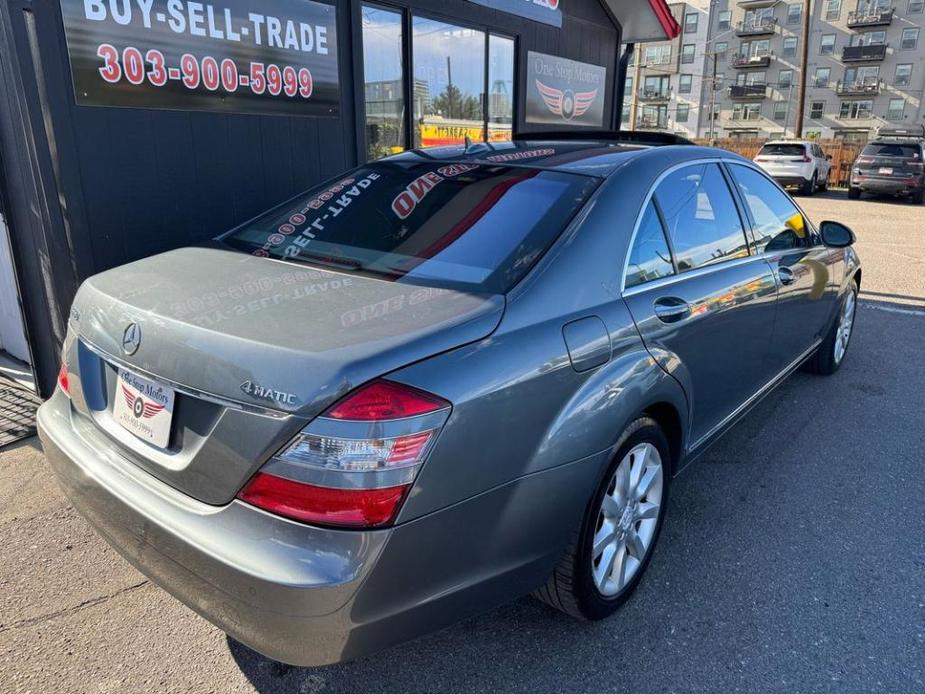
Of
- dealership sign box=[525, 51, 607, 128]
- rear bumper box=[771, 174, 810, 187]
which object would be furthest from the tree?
rear bumper box=[771, 174, 810, 187]

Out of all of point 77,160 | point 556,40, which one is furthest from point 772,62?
point 77,160

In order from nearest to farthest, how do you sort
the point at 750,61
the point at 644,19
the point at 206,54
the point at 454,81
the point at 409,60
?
the point at 206,54 → the point at 409,60 → the point at 454,81 → the point at 644,19 → the point at 750,61

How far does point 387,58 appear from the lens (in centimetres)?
592

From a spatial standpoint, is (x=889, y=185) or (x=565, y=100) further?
(x=889, y=185)

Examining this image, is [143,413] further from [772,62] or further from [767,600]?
[772,62]

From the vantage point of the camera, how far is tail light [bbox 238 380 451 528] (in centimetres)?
160

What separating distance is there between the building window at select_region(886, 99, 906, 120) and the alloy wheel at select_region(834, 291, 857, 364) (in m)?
60.1

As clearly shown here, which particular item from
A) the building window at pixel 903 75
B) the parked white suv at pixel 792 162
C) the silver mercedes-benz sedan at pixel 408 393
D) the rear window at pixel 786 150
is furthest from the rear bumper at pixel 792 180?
the building window at pixel 903 75

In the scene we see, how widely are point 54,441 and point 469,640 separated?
5.07 feet

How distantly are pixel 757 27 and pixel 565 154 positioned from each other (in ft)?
217

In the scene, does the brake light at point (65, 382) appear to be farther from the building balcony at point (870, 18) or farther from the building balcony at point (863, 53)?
the building balcony at point (870, 18)

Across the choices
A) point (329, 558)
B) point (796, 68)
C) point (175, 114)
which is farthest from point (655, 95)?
point (329, 558)

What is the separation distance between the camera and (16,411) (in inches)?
164

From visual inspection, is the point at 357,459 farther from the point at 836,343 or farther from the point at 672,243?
the point at 836,343
